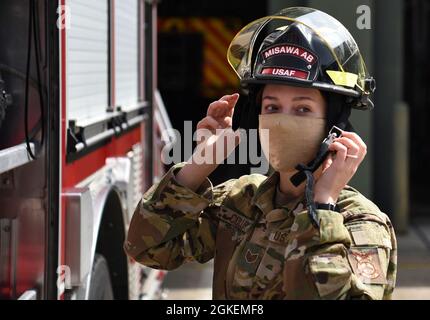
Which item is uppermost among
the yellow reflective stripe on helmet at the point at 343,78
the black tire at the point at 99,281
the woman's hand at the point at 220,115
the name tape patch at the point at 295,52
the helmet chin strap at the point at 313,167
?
the name tape patch at the point at 295,52

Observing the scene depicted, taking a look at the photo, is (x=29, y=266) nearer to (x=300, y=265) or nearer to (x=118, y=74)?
(x=300, y=265)

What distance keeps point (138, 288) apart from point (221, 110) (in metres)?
2.94

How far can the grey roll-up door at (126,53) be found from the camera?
416 cm

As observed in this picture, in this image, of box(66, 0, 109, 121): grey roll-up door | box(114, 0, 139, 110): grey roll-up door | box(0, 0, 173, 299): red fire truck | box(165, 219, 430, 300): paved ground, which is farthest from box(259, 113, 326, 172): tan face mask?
box(165, 219, 430, 300): paved ground

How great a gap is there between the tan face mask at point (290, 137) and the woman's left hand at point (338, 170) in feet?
0.35

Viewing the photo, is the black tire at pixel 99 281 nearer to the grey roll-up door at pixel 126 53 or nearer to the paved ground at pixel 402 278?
the grey roll-up door at pixel 126 53

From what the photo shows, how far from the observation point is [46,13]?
2535 millimetres

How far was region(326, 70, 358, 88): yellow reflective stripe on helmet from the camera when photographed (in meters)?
1.91

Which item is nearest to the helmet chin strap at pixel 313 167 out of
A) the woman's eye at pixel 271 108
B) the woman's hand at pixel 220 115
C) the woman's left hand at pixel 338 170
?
the woman's left hand at pixel 338 170

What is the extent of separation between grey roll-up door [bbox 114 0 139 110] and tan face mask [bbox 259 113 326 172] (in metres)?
2.19

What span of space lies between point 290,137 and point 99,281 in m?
1.84

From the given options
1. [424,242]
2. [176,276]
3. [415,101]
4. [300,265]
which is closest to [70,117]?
[300,265]

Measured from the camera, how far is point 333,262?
5.75ft

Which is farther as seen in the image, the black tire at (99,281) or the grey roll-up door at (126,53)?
the grey roll-up door at (126,53)
